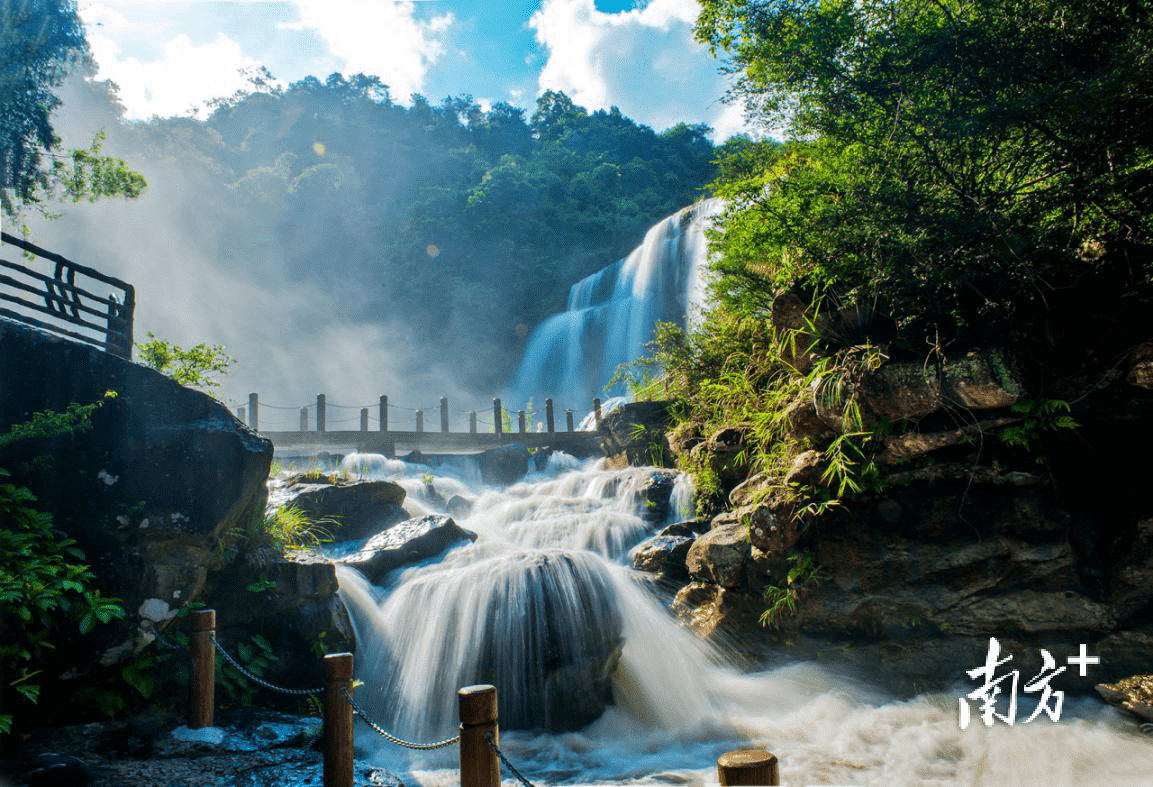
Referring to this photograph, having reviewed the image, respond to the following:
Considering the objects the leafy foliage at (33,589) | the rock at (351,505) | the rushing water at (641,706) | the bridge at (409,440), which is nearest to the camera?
the leafy foliage at (33,589)

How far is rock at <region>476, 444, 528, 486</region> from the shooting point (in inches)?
675

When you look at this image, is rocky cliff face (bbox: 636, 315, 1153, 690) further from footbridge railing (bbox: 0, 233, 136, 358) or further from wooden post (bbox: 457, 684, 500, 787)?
footbridge railing (bbox: 0, 233, 136, 358)

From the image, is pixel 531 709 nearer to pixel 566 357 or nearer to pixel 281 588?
pixel 281 588

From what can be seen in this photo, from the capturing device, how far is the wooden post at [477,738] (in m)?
2.78

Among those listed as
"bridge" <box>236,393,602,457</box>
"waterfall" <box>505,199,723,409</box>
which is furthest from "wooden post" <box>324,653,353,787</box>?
"waterfall" <box>505,199,723,409</box>

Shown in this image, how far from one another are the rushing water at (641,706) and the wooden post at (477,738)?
2.48 metres

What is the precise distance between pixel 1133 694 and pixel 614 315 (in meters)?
24.1

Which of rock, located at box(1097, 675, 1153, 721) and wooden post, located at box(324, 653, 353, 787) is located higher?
wooden post, located at box(324, 653, 353, 787)

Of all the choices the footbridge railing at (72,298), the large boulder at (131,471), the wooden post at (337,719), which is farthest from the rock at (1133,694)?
the footbridge railing at (72,298)

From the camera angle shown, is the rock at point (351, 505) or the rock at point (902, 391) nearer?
the rock at point (902, 391)

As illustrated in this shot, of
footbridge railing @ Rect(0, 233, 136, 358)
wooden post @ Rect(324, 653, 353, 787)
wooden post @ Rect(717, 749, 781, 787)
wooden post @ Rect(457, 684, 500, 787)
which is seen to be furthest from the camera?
footbridge railing @ Rect(0, 233, 136, 358)

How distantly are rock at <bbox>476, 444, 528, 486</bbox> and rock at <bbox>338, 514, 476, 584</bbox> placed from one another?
7.99 meters

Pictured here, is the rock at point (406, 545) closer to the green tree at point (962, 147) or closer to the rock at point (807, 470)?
A: the rock at point (807, 470)

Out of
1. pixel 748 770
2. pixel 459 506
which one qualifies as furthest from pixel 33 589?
pixel 459 506
